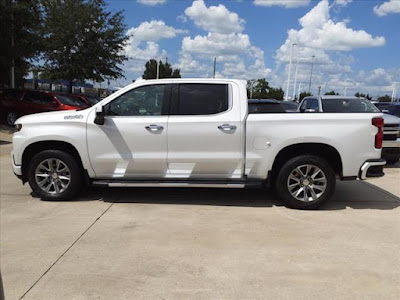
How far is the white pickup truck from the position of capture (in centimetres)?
576

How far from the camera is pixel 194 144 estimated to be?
19.1 ft

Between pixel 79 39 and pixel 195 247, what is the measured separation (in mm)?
21644

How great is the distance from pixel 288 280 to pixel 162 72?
225 ft

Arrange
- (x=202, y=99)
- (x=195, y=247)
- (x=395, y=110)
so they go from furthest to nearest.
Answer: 1. (x=395, y=110)
2. (x=202, y=99)
3. (x=195, y=247)

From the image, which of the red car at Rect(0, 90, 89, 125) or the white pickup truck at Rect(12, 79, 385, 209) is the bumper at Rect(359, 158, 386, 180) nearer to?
the white pickup truck at Rect(12, 79, 385, 209)

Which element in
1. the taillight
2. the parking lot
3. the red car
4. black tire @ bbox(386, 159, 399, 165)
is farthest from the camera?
the red car

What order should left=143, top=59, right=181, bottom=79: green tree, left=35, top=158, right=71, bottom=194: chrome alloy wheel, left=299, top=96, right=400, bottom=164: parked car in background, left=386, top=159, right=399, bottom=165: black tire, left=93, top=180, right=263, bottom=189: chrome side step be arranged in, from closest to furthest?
1. left=93, top=180, right=263, bottom=189: chrome side step
2. left=35, top=158, right=71, bottom=194: chrome alloy wheel
3. left=299, top=96, right=400, bottom=164: parked car in background
4. left=386, top=159, right=399, bottom=165: black tire
5. left=143, top=59, right=181, bottom=79: green tree

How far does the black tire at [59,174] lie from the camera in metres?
6.02

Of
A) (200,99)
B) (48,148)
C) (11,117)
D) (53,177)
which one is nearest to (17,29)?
(11,117)

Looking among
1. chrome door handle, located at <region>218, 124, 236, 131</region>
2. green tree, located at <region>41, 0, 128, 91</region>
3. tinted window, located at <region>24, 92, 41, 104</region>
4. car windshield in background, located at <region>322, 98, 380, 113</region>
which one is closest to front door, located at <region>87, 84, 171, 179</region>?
chrome door handle, located at <region>218, 124, 236, 131</region>

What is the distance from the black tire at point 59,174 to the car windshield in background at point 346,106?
7353 millimetres

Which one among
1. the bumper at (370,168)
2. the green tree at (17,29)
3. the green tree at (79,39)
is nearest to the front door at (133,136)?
the bumper at (370,168)

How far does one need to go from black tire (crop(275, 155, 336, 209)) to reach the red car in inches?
474

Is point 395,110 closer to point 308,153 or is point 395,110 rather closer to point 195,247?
point 308,153
